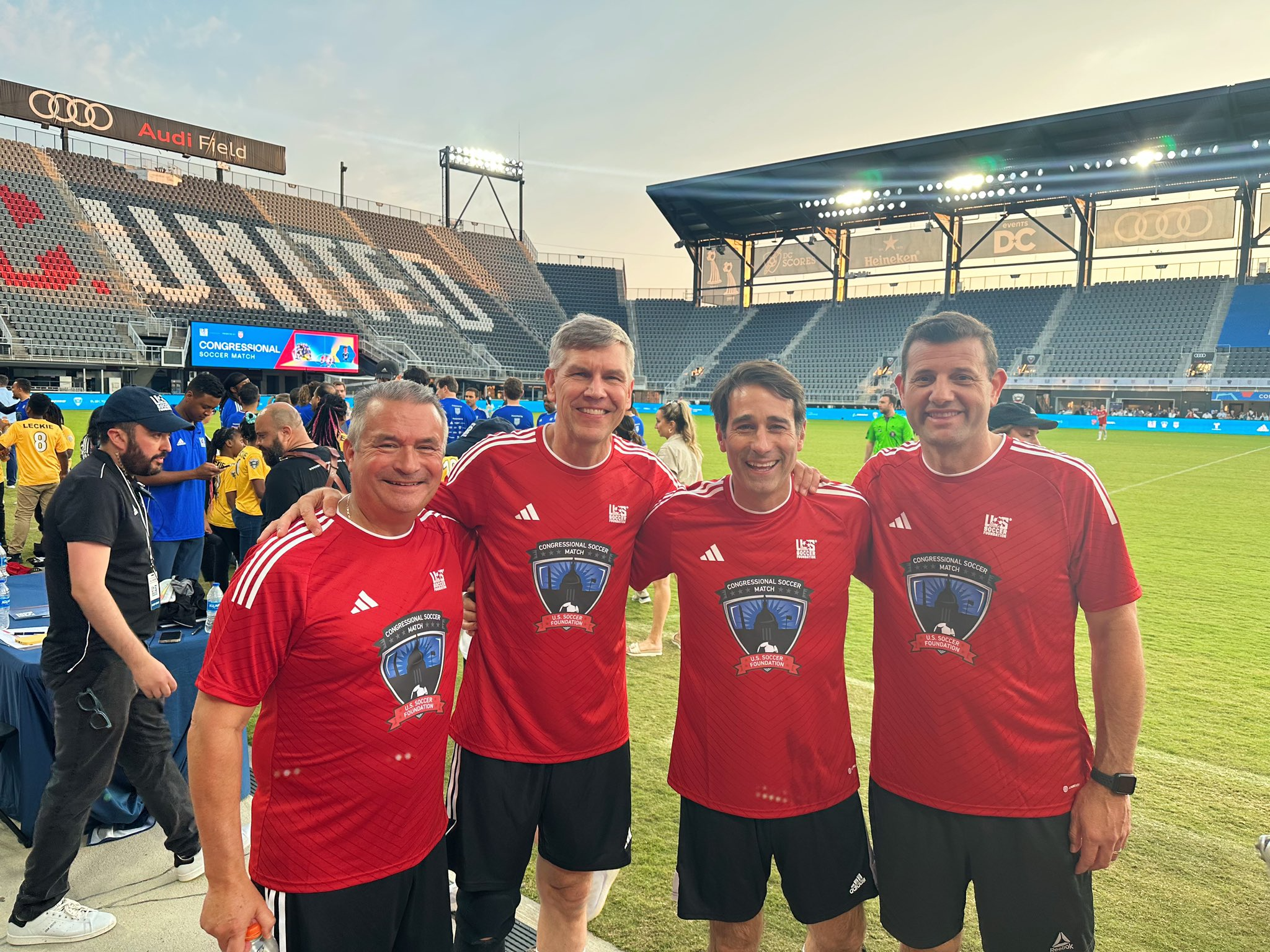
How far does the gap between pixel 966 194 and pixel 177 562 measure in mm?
42942

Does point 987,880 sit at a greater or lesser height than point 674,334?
lesser

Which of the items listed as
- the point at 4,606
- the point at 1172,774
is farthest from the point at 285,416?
the point at 1172,774

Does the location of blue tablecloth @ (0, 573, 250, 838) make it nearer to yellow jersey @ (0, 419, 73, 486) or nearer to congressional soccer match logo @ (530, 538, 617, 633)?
congressional soccer match logo @ (530, 538, 617, 633)

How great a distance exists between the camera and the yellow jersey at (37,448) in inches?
346

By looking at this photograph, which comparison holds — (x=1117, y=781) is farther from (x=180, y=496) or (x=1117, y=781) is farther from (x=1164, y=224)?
(x=1164, y=224)

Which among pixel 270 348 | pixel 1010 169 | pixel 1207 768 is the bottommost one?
pixel 1207 768

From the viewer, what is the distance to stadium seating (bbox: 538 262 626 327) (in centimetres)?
5831

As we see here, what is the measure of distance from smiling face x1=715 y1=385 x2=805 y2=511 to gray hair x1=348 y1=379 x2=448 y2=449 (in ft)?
3.08

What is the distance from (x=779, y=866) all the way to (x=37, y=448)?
9.92m

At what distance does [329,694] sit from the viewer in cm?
204

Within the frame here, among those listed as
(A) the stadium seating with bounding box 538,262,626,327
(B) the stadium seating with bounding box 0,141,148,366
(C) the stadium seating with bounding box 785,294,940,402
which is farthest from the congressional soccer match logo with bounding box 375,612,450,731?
(A) the stadium seating with bounding box 538,262,626,327

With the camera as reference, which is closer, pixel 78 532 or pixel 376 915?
Answer: pixel 376 915

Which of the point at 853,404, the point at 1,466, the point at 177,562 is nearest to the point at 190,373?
the point at 1,466

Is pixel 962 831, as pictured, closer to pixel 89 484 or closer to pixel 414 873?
pixel 414 873
